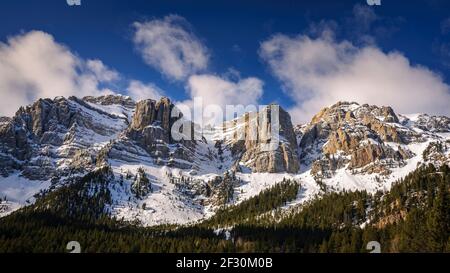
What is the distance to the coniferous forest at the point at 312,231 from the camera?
293 ft

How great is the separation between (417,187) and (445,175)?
11597 millimetres

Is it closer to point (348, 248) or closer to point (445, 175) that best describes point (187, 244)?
point (348, 248)

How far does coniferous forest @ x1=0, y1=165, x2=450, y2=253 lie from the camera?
89162 millimetres

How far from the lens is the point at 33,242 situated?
382 feet

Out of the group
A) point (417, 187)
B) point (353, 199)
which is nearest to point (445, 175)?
point (417, 187)

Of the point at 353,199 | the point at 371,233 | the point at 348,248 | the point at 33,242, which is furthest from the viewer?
the point at 353,199

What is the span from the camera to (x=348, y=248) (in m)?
97.8

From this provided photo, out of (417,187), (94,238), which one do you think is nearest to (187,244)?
(94,238)

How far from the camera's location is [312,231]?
148125 mm
